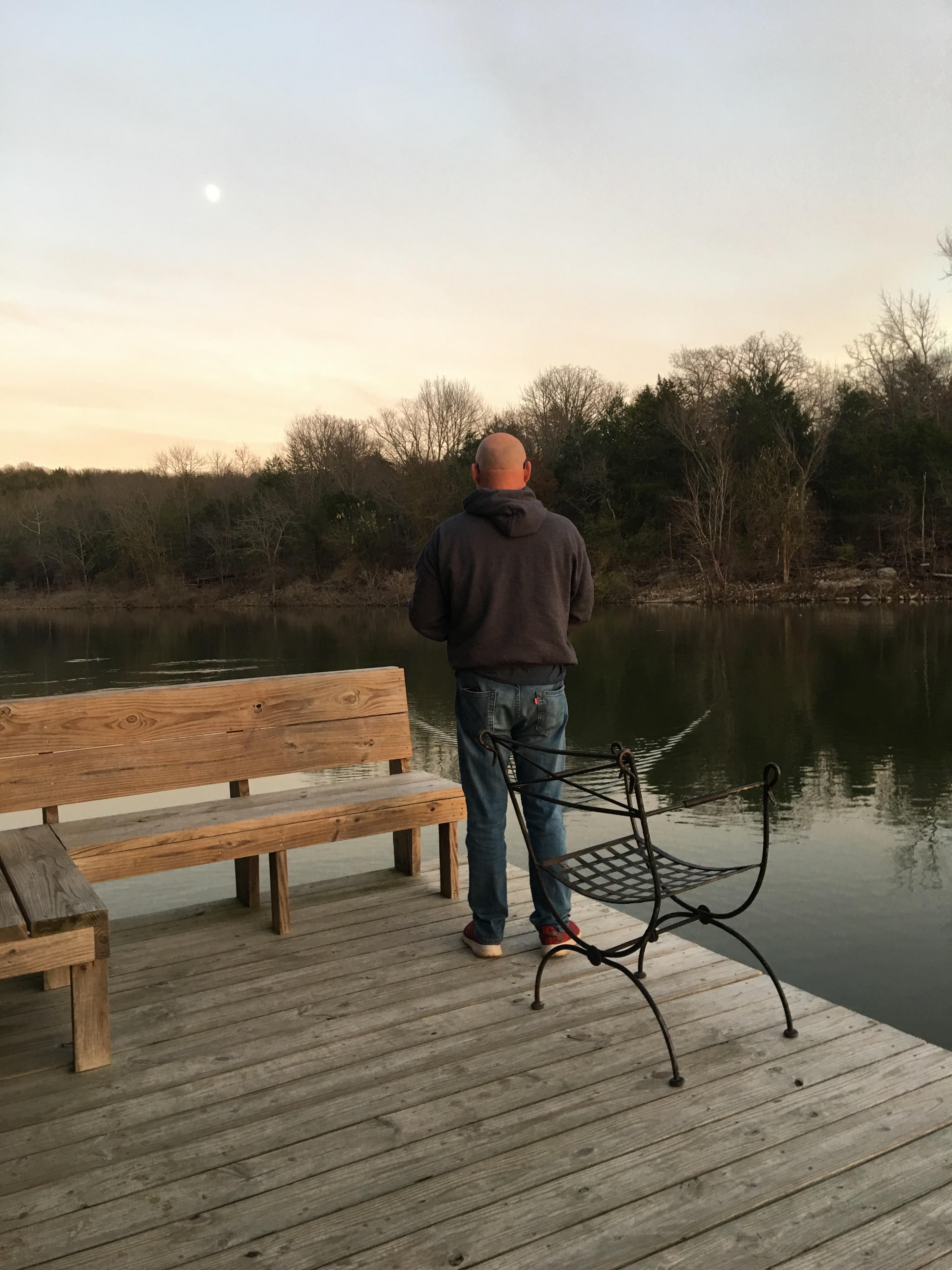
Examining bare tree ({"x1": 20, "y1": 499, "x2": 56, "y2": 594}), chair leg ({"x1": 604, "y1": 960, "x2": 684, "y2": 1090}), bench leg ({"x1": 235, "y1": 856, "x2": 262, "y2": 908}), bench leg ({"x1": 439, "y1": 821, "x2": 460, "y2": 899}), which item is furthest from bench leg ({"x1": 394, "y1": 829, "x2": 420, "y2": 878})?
bare tree ({"x1": 20, "y1": 499, "x2": 56, "y2": 594})

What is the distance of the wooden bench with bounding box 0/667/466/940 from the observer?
345 centimetres

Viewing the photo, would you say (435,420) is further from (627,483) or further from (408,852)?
(408,852)

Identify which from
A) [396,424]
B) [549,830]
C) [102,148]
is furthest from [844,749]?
[396,424]

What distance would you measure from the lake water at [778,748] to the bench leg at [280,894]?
293 cm

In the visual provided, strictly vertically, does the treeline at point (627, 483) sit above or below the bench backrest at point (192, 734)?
above

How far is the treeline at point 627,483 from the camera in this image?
3434cm

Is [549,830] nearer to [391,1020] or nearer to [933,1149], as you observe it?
[391,1020]

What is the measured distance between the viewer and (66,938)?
8.09ft

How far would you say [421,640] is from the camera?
2634 cm

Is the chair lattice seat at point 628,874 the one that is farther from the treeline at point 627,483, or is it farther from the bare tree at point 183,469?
the bare tree at point 183,469

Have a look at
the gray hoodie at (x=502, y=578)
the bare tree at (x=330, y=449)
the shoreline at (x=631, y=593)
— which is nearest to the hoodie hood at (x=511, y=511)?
the gray hoodie at (x=502, y=578)

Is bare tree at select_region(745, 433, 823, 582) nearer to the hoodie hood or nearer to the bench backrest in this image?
the bench backrest

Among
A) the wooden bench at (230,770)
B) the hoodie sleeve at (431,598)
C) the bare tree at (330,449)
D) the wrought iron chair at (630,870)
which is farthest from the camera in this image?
the bare tree at (330,449)

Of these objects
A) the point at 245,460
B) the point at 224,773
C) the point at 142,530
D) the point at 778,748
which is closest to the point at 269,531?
the point at 142,530
